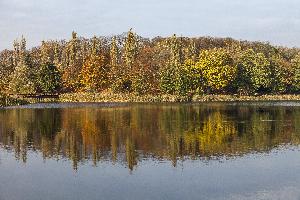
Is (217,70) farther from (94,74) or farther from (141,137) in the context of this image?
(141,137)

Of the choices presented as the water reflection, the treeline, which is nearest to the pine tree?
the treeline

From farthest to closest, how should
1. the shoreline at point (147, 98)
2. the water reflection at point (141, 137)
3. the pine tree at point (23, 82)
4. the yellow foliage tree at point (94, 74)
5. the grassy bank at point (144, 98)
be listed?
the yellow foliage tree at point (94, 74)
the pine tree at point (23, 82)
the grassy bank at point (144, 98)
the shoreline at point (147, 98)
the water reflection at point (141, 137)

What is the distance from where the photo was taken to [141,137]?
A: 140 ft

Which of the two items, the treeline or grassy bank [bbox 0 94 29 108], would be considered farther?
the treeline

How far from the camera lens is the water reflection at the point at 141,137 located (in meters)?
34.3

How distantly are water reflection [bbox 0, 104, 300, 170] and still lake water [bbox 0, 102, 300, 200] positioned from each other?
0.28ft

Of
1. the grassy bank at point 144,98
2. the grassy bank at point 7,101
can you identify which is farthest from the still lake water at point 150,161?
the grassy bank at point 144,98

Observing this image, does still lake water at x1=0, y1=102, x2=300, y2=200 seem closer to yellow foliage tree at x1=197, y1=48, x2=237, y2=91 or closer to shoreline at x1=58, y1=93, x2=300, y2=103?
shoreline at x1=58, y1=93, x2=300, y2=103

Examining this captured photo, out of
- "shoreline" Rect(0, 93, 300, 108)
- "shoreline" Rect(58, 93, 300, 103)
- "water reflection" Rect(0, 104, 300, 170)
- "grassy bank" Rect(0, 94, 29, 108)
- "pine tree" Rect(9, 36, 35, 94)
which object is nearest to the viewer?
"water reflection" Rect(0, 104, 300, 170)

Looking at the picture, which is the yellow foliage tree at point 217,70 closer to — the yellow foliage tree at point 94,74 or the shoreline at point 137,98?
the shoreline at point 137,98

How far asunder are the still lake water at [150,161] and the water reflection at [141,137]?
0.28ft

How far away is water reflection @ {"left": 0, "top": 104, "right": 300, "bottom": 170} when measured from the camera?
3431 cm

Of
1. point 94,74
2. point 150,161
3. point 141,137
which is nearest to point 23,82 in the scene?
point 94,74

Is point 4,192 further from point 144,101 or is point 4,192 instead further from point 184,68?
point 184,68
